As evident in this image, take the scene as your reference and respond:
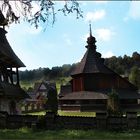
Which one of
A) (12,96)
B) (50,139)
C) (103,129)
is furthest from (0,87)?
(50,139)

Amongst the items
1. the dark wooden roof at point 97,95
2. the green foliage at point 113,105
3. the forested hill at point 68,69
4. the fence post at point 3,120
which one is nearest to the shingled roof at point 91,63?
the dark wooden roof at point 97,95

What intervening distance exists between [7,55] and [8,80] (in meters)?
2.99

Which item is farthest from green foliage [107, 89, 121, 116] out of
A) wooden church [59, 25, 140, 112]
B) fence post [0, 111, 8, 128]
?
fence post [0, 111, 8, 128]

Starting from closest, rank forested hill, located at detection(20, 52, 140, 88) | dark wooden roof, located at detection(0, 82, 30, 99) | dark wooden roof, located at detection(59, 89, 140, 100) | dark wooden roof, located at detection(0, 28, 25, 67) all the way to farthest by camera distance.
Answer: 1. dark wooden roof, located at detection(0, 82, 30, 99)
2. dark wooden roof, located at detection(0, 28, 25, 67)
3. dark wooden roof, located at detection(59, 89, 140, 100)
4. forested hill, located at detection(20, 52, 140, 88)

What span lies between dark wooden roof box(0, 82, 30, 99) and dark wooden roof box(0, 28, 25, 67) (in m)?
1.82

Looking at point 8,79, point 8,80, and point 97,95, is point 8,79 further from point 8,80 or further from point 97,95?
point 97,95

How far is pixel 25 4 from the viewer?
17.1 meters

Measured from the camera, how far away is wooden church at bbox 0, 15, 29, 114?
32.1 metres

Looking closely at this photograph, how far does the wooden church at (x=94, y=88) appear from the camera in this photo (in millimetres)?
52656

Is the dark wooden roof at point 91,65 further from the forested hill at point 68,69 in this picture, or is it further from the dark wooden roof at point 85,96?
the forested hill at point 68,69

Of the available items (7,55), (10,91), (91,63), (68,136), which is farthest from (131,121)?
(91,63)

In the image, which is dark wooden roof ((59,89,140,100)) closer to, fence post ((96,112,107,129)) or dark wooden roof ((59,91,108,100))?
dark wooden roof ((59,91,108,100))

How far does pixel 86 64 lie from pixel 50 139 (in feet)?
125

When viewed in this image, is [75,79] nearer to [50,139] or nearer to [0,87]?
[0,87]
